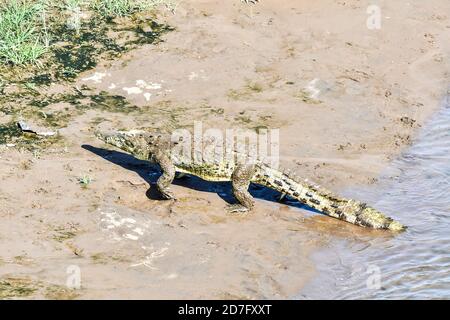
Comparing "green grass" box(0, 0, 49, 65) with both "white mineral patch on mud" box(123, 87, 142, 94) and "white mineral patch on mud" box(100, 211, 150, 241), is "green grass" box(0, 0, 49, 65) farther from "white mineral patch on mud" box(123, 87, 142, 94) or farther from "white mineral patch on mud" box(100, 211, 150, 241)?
"white mineral patch on mud" box(100, 211, 150, 241)

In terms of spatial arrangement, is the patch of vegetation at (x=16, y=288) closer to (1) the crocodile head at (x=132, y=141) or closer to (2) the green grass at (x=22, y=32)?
Answer: (1) the crocodile head at (x=132, y=141)

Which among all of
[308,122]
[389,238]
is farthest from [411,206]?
[308,122]

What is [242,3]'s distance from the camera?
572 inches

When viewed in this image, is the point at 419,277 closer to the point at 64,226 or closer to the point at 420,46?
the point at 64,226

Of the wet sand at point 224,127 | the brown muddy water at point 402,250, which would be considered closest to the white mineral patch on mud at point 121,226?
the wet sand at point 224,127

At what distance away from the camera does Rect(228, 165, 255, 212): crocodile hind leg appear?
9164 millimetres

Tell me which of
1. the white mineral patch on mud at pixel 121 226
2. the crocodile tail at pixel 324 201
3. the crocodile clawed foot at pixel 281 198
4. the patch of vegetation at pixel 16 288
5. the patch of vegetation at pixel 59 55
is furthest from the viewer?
the patch of vegetation at pixel 59 55

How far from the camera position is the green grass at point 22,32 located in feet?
39.2

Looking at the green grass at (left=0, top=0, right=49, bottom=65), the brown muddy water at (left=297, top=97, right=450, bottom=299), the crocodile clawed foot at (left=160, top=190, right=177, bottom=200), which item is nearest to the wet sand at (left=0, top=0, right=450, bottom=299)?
the crocodile clawed foot at (left=160, top=190, right=177, bottom=200)

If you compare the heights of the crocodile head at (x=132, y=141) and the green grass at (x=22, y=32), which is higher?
the green grass at (x=22, y=32)

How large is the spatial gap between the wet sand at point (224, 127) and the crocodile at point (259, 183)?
0.16 meters

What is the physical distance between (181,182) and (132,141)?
836 millimetres

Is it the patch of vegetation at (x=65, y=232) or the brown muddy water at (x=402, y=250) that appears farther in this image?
the patch of vegetation at (x=65, y=232)

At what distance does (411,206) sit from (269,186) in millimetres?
1865
